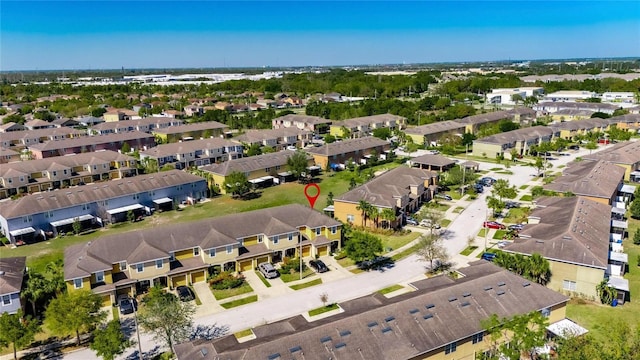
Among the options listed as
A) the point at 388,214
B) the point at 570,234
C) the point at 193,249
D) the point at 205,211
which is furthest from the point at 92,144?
the point at 570,234

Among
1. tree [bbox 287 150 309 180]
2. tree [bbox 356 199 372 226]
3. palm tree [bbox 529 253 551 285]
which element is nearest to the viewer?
palm tree [bbox 529 253 551 285]

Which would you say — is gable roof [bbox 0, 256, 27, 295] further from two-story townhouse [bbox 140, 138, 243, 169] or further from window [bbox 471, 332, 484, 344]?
two-story townhouse [bbox 140, 138, 243, 169]

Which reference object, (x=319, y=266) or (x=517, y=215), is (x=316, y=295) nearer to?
(x=319, y=266)

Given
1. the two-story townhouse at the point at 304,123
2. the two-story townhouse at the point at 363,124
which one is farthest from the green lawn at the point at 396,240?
the two-story townhouse at the point at 304,123

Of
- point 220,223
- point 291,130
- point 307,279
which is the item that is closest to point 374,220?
point 307,279

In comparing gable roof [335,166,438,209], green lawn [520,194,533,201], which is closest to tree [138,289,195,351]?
gable roof [335,166,438,209]

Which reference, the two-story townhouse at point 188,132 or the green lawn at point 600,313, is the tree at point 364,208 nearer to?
the green lawn at point 600,313
